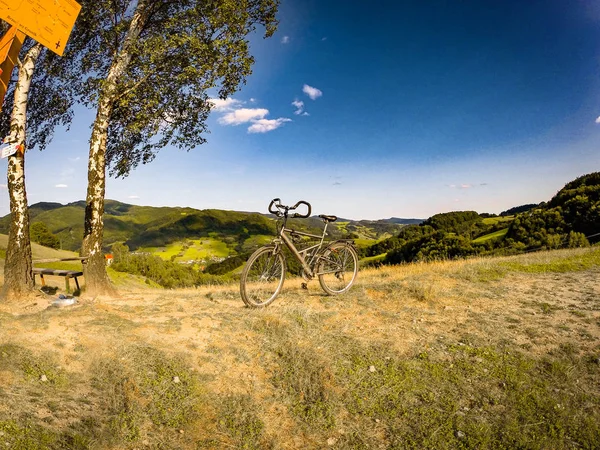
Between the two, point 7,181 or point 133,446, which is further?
point 7,181

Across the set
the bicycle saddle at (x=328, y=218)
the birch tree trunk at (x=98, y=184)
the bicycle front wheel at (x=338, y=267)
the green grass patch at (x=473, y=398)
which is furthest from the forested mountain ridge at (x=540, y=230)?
the birch tree trunk at (x=98, y=184)

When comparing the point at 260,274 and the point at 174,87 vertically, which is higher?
the point at 174,87

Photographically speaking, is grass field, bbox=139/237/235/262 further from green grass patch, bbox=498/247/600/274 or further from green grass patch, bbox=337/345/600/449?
green grass patch, bbox=337/345/600/449

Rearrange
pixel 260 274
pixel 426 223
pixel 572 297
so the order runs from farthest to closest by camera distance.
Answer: pixel 426 223 < pixel 572 297 < pixel 260 274

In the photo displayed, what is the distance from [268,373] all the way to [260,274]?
249cm

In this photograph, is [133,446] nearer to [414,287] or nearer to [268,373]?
[268,373]

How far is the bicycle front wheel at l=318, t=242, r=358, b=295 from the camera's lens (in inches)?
311

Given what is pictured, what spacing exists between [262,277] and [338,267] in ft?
7.35

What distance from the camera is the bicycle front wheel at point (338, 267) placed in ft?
25.9

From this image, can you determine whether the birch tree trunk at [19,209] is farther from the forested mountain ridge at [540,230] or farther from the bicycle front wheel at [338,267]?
the forested mountain ridge at [540,230]

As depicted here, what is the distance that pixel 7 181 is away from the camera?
720 centimetres

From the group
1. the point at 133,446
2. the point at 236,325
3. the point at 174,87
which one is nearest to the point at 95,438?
the point at 133,446

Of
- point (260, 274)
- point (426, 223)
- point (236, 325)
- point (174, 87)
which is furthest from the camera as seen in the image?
point (426, 223)

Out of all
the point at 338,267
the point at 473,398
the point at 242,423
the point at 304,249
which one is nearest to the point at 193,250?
the point at 338,267
